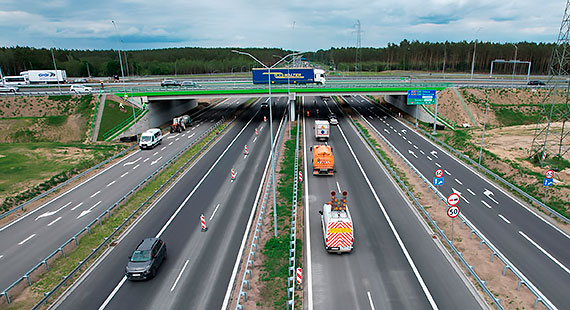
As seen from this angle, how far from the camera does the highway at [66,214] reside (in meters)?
21.0

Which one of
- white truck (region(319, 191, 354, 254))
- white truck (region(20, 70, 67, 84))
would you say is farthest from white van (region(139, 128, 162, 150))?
white truck (region(20, 70, 67, 84))

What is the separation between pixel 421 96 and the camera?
57.1 meters

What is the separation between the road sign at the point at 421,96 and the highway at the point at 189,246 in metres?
33.2

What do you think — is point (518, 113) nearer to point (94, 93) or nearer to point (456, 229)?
point (456, 229)

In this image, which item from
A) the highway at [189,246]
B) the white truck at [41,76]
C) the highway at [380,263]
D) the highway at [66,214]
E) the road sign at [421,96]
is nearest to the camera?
the highway at [380,263]

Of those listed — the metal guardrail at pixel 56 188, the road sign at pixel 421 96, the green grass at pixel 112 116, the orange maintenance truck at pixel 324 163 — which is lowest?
the metal guardrail at pixel 56 188

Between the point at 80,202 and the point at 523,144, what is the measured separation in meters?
53.2

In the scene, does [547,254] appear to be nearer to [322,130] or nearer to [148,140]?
[322,130]

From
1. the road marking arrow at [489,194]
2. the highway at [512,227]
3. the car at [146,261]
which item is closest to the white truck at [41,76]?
the car at [146,261]

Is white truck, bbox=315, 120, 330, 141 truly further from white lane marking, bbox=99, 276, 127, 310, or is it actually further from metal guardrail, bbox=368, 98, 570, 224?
white lane marking, bbox=99, 276, 127, 310

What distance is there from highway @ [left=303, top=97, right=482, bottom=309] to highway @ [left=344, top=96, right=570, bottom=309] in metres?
4.57

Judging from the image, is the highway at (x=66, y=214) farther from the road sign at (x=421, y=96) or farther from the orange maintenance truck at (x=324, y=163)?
the road sign at (x=421, y=96)

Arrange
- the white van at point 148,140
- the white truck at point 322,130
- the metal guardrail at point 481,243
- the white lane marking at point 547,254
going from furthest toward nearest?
the white truck at point 322,130
the white van at point 148,140
the white lane marking at point 547,254
the metal guardrail at point 481,243

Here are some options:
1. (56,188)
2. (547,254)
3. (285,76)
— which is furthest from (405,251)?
(285,76)
